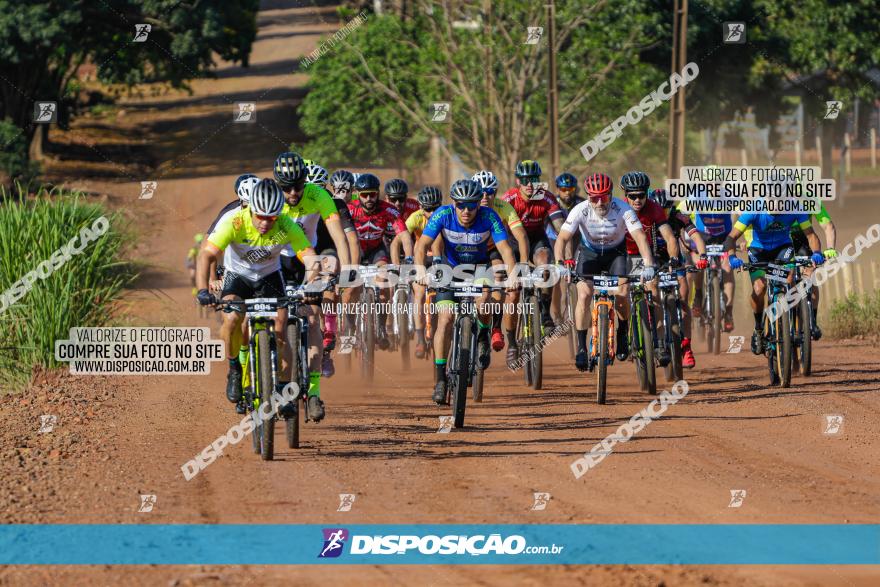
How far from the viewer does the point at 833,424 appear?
12508 millimetres

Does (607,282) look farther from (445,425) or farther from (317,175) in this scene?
(317,175)

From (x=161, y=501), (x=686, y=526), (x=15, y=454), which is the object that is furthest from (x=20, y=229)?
(x=686, y=526)

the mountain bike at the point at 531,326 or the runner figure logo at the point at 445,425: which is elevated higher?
the mountain bike at the point at 531,326

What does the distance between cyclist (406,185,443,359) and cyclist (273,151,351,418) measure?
2.03 metres

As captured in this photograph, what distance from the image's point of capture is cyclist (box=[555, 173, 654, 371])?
1373cm

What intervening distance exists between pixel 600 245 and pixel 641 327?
3.72 ft

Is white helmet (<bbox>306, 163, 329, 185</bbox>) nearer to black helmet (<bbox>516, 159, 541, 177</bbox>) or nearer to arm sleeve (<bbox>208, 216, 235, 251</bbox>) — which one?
black helmet (<bbox>516, 159, 541, 177</bbox>)

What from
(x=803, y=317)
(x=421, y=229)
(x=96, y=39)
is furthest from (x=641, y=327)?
(x=96, y=39)

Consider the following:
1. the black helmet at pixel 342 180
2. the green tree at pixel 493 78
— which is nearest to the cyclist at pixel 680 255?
the black helmet at pixel 342 180

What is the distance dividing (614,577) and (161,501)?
343 cm

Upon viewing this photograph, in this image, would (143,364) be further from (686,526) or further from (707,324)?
(686,526)

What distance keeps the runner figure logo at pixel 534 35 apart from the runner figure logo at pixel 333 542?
2348 centimetres

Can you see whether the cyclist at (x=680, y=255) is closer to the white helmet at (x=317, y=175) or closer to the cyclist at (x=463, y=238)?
the cyclist at (x=463, y=238)

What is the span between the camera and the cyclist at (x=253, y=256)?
10.5m
